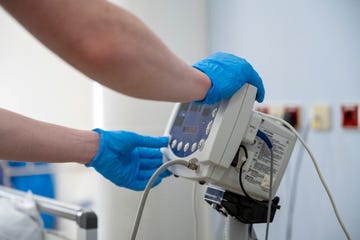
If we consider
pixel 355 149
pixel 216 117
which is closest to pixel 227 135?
pixel 216 117

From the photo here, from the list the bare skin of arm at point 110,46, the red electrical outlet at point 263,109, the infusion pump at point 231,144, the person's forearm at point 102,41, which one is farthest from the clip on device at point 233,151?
the red electrical outlet at point 263,109

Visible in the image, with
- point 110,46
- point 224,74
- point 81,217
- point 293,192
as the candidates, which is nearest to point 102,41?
point 110,46

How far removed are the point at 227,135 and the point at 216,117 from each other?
0.15 ft

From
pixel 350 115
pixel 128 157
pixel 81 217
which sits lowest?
pixel 81 217

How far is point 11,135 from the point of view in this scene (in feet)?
3.37

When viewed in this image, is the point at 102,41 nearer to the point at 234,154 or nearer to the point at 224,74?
the point at 224,74

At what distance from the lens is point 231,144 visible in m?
0.94

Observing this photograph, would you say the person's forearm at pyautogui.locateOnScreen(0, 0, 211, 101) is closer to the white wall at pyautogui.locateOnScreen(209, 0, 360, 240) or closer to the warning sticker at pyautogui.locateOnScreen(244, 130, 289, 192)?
the warning sticker at pyautogui.locateOnScreen(244, 130, 289, 192)

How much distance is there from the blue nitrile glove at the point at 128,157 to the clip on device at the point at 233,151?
0.09m

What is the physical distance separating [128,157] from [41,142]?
219 mm

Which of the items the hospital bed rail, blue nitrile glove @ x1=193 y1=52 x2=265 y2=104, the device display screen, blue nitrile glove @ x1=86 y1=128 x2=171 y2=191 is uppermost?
blue nitrile glove @ x1=193 y1=52 x2=265 y2=104

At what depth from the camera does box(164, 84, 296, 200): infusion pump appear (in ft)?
3.06

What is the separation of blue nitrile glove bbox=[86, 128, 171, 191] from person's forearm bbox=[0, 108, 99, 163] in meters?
0.03

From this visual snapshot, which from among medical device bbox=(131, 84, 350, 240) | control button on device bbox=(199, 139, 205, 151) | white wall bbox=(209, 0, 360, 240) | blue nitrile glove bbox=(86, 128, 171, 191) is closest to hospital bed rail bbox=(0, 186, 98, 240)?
blue nitrile glove bbox=(86, 128, 171, 191)
